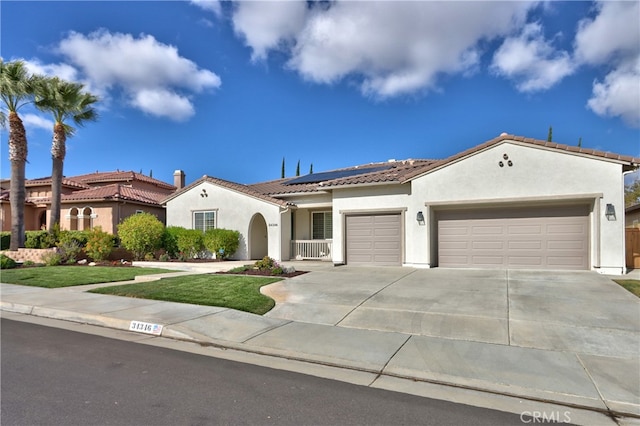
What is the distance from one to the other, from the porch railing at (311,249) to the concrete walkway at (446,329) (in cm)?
755

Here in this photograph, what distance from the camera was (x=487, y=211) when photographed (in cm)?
1466

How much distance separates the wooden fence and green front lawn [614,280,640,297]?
4134 mm

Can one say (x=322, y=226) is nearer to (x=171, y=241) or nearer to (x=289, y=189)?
(x=289, y=189)

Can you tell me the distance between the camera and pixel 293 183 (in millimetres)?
22109

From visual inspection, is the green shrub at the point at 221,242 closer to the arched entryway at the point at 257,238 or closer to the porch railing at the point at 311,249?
the arched entryway at the point at 257,238

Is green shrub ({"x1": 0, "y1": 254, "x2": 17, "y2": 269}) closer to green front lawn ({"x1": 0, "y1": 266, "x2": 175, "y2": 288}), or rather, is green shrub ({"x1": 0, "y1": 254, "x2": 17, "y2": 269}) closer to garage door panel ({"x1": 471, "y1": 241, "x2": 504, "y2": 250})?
green front lawn ({"x1": 0, "y1": 266, "x2": 175, "y2": 288})

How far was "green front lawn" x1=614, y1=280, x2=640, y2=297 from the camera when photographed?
9.59 m

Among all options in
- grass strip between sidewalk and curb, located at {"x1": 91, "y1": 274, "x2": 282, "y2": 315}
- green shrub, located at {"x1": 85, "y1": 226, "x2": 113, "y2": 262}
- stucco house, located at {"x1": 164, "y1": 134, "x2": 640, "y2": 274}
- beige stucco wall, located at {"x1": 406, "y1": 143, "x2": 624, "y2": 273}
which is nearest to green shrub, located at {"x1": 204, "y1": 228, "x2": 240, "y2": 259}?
stucco house, located at {"x1": 164, "y1": 134, "x2": 640, "y2": 274}

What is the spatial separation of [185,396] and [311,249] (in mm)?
15471

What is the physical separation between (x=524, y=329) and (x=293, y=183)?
16.4 meters

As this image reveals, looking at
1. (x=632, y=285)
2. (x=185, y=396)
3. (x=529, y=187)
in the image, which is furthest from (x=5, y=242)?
(x=632, y=285)

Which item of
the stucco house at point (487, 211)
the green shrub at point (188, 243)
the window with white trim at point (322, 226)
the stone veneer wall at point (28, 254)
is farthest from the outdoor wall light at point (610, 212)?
the stone veneer wall at point (28, 254)

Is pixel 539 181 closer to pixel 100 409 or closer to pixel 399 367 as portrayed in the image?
pixel 399 367

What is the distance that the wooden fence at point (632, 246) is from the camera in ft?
46.7
